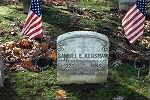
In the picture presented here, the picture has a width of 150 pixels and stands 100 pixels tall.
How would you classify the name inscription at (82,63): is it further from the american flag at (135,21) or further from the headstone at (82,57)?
Result: the american flag at (135,21)

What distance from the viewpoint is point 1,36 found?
13.4m

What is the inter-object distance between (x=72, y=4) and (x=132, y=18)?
525 centimetres

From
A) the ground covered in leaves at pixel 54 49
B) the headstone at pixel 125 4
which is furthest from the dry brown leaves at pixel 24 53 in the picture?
the headstone at pixel 125 4

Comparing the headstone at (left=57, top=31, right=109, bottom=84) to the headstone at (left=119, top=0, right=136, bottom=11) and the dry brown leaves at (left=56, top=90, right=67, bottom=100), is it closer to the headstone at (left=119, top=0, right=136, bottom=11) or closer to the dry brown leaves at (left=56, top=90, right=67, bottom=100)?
the dry brown leaves at (left=56, top=90, right=67, bottom=100)

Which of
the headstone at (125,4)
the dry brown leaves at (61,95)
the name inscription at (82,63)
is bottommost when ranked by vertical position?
the dry brown leaves at (61,95)

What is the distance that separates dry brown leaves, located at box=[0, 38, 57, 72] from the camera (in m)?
11.5

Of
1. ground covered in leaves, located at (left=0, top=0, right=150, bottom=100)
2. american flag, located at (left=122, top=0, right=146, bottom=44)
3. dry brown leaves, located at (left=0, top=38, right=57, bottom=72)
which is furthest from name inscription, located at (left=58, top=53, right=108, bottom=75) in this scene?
american flag, located at (left=122, top=0, right=146, bottom=44)

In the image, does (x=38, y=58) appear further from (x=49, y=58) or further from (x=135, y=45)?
(x=135, y=45)

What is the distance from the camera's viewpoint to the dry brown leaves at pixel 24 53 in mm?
11500

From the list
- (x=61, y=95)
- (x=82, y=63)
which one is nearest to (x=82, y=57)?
(x=82, y=63)

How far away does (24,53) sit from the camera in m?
12.1

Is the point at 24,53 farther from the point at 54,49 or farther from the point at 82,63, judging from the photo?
the point at 82,63

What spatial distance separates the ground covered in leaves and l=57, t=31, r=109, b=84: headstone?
23cm

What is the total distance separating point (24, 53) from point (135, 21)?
3.32 meters
